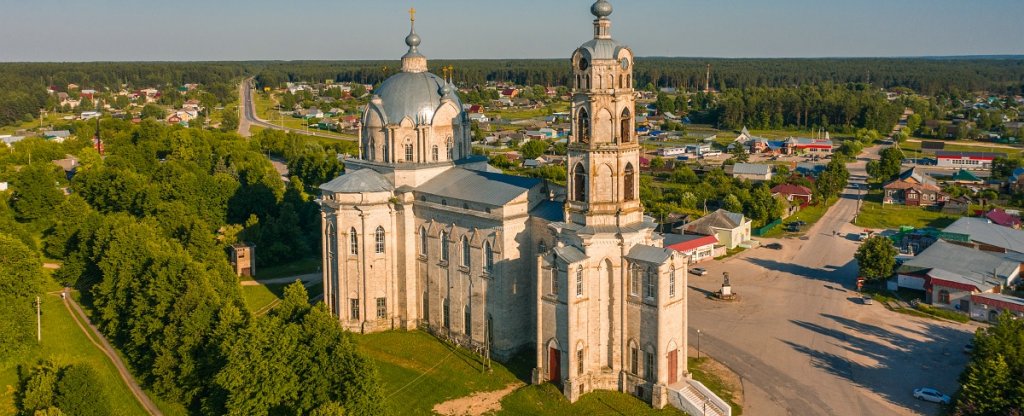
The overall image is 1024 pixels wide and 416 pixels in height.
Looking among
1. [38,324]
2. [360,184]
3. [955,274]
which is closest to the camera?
[360,184]

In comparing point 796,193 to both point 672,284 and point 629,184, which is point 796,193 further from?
point 672,284

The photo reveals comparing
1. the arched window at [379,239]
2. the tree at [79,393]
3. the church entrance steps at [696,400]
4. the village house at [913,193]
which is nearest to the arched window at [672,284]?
the church entrance steps at [696,400]

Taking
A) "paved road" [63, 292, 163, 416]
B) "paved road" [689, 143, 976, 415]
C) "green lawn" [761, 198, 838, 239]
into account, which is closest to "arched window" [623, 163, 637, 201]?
"paved road" [689, 143, 976, 415]

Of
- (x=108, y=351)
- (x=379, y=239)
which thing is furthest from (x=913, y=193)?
(x=108, y=351)

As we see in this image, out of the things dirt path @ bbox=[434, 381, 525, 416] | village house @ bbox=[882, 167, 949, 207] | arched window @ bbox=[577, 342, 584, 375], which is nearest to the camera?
dirt path @ bbox=[434, 381, 525, 416]

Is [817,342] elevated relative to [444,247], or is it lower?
lower

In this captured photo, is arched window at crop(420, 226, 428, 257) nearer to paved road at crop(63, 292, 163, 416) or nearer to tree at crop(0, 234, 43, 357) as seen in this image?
paved road at crop(63, 292, 163, 416)

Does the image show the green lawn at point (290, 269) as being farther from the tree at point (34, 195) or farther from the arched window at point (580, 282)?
the arched window at point (580, 282)
